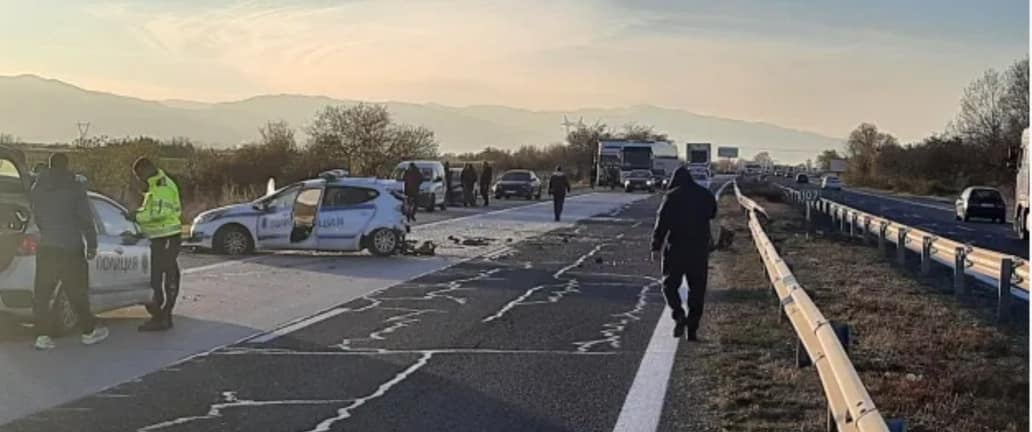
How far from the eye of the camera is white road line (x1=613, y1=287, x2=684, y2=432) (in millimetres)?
8305

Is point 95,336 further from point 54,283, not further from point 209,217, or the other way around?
point 209,217

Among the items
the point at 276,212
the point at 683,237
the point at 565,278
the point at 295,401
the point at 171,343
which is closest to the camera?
the point at 295,401

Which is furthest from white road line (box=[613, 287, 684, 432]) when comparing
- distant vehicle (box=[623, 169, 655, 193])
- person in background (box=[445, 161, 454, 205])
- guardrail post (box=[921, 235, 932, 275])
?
distant vehicle (box=[623, 169, 655, 193])

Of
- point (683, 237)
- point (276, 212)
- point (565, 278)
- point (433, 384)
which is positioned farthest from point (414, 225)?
point (433, 384)

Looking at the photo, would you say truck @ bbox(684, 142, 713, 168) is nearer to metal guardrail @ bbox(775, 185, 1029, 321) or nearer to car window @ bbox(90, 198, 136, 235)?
metal guardrail @ bbox(775, 185, 1029, 321)

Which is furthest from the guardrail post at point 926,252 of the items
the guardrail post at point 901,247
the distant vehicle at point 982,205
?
the distant vehicle at point 982,205

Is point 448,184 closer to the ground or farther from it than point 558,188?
closer to the ground

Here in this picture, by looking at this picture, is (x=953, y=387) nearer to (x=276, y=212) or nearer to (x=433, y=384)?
(x=433, y=384)

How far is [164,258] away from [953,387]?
7.53m

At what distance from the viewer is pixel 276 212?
23406mm

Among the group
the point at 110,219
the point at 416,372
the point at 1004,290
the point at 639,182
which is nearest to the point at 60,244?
the point at 110,219

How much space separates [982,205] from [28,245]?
4194 cm

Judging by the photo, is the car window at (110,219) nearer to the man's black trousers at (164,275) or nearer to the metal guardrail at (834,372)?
the man's black trousers at (164,275)

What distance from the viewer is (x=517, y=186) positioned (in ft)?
200
